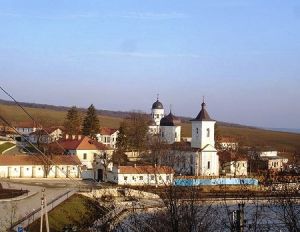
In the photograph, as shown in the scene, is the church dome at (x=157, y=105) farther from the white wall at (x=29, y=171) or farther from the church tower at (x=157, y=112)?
the white wall at (x=29, y=171)

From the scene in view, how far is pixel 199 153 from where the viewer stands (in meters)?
41.7

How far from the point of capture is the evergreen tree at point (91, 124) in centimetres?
5150

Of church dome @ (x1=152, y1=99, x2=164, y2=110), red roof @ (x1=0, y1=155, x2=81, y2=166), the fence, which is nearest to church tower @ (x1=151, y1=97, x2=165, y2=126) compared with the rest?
church dome @ (x1=152, y1=99, x2=164, y2=110)

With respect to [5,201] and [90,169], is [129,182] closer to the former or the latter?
[90,169]

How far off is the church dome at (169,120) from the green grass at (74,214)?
2062cm

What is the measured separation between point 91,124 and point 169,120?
6.93 metres

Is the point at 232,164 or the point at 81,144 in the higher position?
the point at 81,144

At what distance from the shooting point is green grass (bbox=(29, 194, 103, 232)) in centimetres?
2369

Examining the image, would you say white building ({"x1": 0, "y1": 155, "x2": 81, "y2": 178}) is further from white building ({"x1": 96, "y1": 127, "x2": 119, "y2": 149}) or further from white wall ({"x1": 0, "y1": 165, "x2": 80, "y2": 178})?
white building ({"x1": 96, "y1": 127, "x2": 119, "y2": 149})

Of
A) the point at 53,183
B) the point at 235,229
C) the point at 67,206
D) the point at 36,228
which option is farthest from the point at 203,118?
the point at 235,229

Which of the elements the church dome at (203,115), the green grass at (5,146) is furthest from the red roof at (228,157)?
the green grass at (5,146)

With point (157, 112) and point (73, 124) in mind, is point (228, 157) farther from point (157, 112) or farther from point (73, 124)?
point (73, 124)

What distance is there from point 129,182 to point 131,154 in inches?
436

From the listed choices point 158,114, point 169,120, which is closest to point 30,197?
point 169,120
